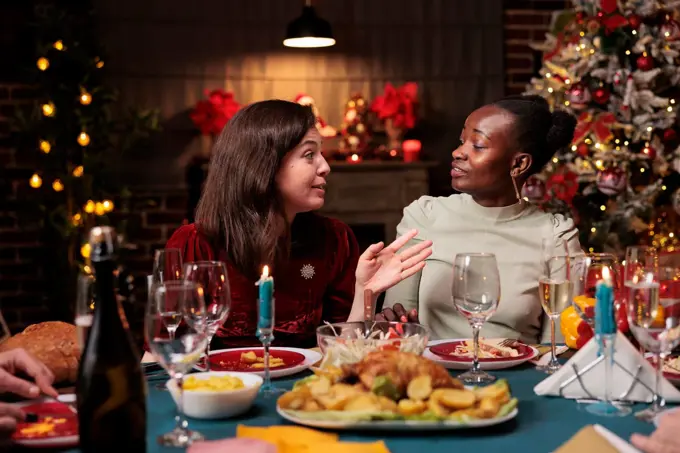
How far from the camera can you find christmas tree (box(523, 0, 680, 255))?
4371mm

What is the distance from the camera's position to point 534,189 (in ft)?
14.8

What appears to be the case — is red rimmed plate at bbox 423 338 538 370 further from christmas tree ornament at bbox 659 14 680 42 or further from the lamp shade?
the lamp shade

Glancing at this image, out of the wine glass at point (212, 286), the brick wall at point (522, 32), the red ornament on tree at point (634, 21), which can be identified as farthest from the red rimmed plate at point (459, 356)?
the brick wall at point (522, 32)

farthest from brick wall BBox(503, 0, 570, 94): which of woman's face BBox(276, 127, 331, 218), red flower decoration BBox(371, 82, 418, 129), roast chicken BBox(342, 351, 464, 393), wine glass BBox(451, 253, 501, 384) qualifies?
roast chicken BBox(342, 351, 464, 393)

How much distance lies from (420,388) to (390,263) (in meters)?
0.79

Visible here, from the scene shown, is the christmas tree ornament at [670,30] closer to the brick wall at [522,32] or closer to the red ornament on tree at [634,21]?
the red ornament on tree at [634,21]

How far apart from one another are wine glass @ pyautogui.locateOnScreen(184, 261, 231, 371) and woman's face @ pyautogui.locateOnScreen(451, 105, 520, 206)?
3.10ft

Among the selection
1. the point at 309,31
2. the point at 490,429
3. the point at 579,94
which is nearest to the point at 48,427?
the point at 490,429

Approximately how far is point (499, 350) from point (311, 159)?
85cm

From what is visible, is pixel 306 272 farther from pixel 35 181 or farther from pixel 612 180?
pixel 35 181

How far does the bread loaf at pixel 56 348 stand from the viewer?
1.62 m

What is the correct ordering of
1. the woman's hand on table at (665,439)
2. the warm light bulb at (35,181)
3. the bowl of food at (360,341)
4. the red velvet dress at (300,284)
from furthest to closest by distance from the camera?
the warm light bulb at (35,181) < the red velvet dress at (300,284) < the bowl of food at (360,341) < the woman's hand on table at (665,439)

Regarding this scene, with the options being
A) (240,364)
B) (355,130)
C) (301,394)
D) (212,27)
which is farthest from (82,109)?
(301,394)

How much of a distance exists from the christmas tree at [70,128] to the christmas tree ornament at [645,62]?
104 inches
